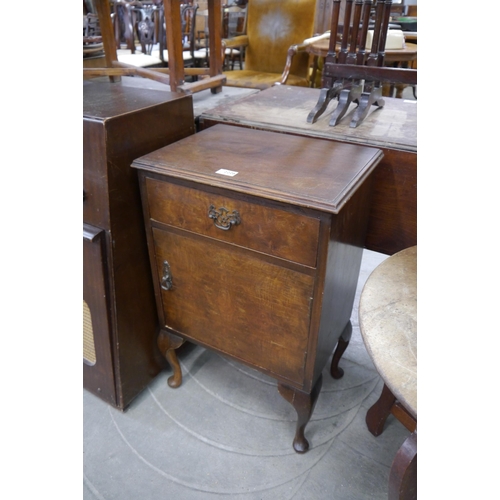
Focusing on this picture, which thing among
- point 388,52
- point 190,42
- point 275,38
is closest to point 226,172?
point 388,52

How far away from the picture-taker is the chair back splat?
1195 mm

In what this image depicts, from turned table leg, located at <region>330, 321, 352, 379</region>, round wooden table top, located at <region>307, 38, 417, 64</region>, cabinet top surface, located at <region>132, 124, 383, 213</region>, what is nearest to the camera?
cabinet top surface, located at <region>132, 124, 383, 213</region>

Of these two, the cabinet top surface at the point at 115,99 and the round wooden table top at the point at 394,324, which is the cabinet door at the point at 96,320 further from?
the round wooden table top at the point at 394,324

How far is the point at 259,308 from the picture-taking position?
99 cm

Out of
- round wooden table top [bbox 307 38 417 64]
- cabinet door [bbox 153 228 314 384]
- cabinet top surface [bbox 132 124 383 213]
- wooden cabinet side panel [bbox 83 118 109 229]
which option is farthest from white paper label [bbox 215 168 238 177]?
round wooden table top [bbox 307 38 417 64]

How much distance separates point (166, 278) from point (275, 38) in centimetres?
224

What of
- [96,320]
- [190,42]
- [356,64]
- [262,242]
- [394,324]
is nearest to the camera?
[394,324]

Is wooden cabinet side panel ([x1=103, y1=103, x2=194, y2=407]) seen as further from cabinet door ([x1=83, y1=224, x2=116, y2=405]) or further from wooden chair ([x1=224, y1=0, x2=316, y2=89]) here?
wooden chair ([x1=224, y1=0, x2=316, y2=89])

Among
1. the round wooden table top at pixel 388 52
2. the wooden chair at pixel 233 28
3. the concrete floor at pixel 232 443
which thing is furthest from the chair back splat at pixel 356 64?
the wooden chair at pixel 233 28

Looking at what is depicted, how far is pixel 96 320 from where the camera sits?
1.16 meters

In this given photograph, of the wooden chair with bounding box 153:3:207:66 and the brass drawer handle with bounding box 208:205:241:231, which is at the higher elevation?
the wooden chair with bounding box 153:3:207:66

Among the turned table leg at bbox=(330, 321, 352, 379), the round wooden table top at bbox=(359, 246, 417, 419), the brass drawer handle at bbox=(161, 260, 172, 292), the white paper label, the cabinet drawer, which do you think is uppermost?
the white paper label

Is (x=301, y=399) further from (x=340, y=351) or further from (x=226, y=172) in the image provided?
(x=226, y=172)

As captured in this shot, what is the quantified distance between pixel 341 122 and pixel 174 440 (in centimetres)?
104
